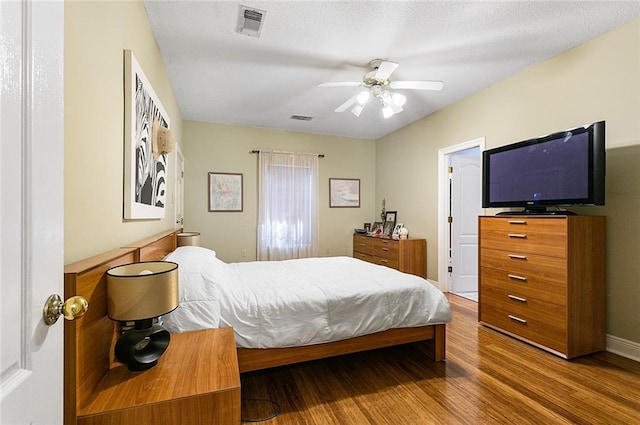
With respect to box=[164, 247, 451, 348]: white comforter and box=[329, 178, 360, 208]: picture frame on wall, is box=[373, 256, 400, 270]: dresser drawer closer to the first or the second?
box=[329, 178, 360, 208]: picture frame on wall

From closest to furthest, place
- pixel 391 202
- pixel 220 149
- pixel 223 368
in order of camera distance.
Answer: pixel 223 368, pixel 220 149, pixel 391 202

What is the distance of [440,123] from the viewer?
4.18m

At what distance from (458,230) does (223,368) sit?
3.89 metres

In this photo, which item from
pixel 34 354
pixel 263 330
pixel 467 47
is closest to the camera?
pixel 34 354

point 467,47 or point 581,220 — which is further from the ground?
point 467,47

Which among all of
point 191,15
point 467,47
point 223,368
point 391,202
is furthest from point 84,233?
point 391,202

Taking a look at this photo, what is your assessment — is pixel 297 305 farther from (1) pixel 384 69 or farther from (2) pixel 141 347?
(1) pixel 384 69

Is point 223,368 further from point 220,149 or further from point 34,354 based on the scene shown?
point 220,149

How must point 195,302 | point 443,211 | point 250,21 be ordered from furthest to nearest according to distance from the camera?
point 443,211 < point 250,21 < point 195,302

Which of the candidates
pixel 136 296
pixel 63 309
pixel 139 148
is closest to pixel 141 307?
pixel 136 296

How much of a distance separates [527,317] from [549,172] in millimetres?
1284

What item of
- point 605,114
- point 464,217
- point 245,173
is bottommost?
point 464,217

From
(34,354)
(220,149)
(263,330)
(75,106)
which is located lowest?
(263,330)

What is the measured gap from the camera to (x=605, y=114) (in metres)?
2.45
